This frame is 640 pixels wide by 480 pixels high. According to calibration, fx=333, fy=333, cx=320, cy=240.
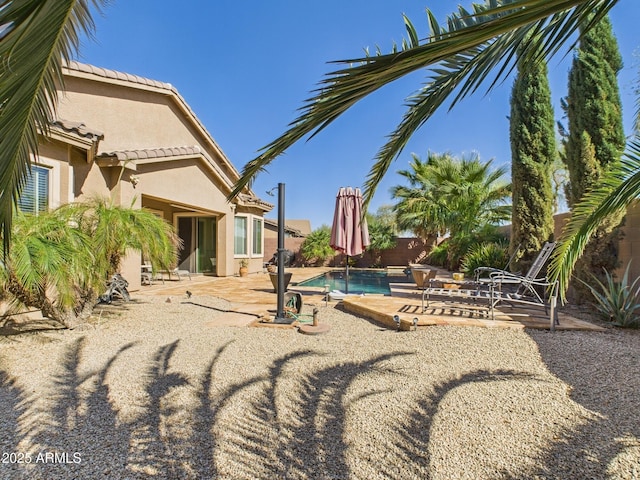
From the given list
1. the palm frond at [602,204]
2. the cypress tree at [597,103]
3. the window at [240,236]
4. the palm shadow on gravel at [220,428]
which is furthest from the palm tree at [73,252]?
the window at [240,236]

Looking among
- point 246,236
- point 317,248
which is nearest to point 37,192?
point 246,236

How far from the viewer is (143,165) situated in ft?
38.1

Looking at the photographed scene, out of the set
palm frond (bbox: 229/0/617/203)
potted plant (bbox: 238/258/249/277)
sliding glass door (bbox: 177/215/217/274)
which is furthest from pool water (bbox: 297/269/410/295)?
palm frond (bbox: 229/0/617/203)

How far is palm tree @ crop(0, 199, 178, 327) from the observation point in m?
4.96

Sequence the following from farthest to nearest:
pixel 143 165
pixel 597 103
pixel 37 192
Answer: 1. pixel 143 165
2. pixel 597 103
3. pixel 37 192

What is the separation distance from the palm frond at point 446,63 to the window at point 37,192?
7.03m

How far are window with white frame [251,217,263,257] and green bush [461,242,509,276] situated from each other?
11.8 m

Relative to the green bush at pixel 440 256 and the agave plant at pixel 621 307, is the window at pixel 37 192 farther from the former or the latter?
the green bush at pixel 440 256

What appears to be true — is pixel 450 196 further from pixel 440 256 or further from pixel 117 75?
pixel 117 75

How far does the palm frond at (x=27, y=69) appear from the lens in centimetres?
178

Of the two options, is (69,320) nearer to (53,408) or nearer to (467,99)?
(53,408)

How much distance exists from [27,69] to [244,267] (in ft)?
54.8

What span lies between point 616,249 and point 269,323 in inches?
333

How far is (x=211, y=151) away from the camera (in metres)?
17.7
